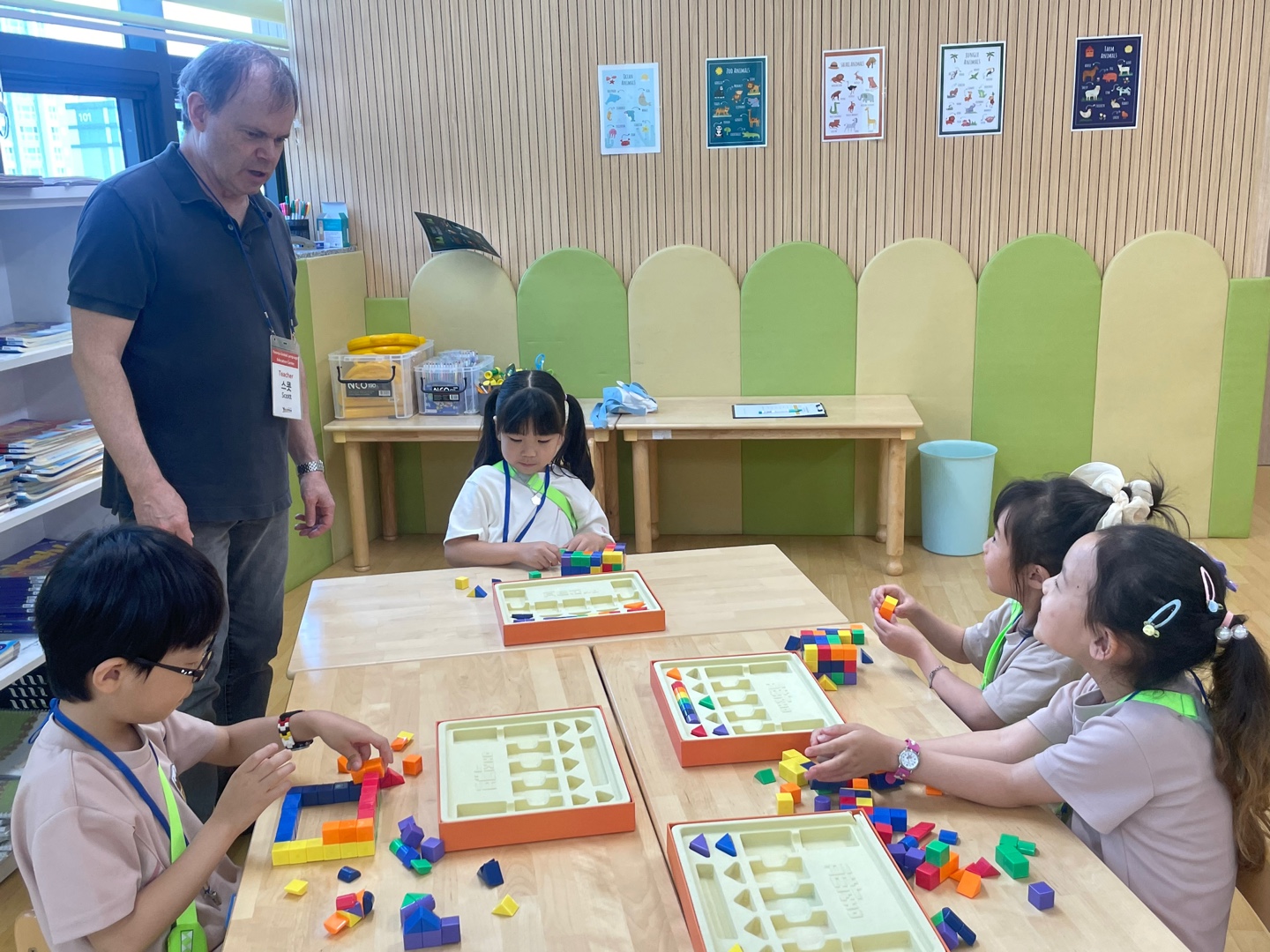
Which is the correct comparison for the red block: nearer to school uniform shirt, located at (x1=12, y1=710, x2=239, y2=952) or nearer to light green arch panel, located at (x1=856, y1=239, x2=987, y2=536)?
school uniform shirt, located at (x1=12, y1=710, x2=239, y2=952)

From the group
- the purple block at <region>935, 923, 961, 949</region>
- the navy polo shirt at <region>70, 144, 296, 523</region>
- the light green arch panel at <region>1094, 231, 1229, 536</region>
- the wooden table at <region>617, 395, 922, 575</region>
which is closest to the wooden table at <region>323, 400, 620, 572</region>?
the wooden table at <region>617, 395, 922, 575</region>

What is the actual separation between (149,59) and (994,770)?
367 cm

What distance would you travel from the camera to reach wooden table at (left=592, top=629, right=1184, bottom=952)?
3.97 ft

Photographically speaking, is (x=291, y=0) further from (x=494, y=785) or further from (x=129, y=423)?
(x=494, y=785)

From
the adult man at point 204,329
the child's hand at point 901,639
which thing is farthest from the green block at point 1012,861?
the adult man at point 204,329

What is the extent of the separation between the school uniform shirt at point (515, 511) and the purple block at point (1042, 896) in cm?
170

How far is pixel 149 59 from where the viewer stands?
379 centimetres

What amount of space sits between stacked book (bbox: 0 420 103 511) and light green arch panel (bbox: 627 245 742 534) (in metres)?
2.48

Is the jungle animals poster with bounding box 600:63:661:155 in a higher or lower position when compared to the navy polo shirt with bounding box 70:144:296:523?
higher

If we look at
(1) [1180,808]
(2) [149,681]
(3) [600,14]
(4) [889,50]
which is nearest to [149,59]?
(3) [600,14]

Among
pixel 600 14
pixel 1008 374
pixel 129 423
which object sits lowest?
pixel 1008 374

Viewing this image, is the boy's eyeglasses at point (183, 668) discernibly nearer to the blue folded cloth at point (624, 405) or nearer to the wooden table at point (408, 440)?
the wooden table at point (408, 440)

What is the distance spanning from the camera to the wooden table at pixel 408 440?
4.38 meters

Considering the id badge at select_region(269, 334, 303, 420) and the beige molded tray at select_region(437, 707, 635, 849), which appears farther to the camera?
the id badge at select_region(269, 334, 303, 420)
